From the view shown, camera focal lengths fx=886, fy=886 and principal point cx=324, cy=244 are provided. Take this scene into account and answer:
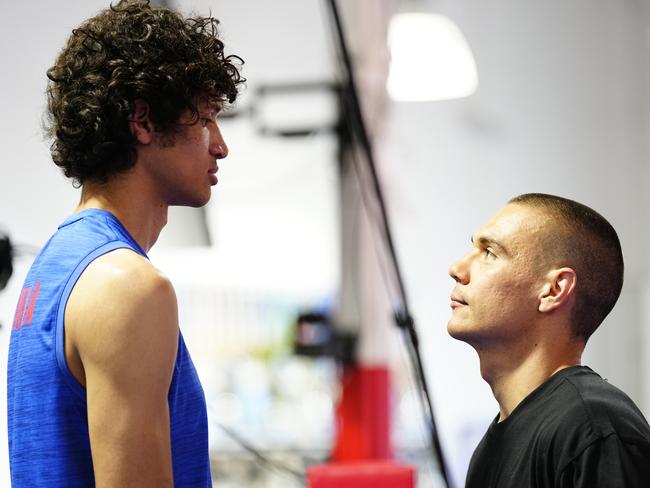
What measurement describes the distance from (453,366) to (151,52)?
3443 mm

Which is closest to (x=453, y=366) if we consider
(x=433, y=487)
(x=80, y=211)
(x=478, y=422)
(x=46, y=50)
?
(x=478, y=422)

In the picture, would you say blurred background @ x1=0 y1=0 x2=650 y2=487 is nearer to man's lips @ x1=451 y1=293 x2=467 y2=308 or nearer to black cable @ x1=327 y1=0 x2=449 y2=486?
black cable @ x1=327 y1=0 x2=449 y2=486

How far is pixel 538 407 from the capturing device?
1257 mm

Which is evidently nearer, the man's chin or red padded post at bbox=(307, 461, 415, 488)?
the man's chin

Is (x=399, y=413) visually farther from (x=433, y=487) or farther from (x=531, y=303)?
(x=531, y=303)

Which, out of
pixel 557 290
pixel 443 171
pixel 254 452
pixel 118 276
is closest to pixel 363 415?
pixel 254 452

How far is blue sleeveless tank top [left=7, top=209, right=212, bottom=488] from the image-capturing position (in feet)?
3.29

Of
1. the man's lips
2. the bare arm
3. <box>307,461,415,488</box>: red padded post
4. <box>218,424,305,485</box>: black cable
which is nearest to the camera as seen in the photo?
the bare arm

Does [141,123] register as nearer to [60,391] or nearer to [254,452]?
[60,391]

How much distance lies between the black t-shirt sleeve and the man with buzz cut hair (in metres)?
0.11

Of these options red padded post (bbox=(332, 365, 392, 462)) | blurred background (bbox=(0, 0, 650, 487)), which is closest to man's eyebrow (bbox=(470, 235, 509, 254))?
red padded post (bbox=(332, 365, 392, 462))

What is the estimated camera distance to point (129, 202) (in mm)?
1104

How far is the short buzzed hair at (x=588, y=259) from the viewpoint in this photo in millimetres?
1334

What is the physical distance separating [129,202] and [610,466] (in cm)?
67
